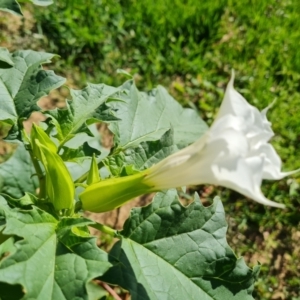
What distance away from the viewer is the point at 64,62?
8.70ft

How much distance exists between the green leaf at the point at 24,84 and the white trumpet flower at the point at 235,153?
50cm

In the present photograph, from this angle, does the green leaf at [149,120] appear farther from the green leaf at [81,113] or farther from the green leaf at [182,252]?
the green leaf at [182,252]

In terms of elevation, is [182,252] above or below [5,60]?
below

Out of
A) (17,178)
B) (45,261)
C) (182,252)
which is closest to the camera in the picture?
(45,261)

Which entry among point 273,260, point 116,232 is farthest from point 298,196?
point 116,232

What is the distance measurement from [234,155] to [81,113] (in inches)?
20.9

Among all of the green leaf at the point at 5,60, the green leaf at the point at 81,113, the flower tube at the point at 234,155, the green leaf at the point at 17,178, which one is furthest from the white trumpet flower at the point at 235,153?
the green leaf at the point at 17,178

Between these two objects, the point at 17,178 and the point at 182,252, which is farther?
the point at 17,178

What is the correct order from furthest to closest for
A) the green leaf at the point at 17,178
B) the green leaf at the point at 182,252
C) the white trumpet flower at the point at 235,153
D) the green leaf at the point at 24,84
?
the green leaf at the point at 17,178 < the green leaf at the point at 24,84 < the green leaf at the point at 182,252 < the white trumpet flower at the point at 235,153

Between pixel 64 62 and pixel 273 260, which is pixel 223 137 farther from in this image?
pixel 64 62

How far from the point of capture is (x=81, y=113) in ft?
4.29

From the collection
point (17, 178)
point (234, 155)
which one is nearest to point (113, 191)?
point (234, 155)

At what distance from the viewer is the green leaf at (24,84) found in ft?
4.34

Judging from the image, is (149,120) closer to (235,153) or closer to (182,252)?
(182,252)
